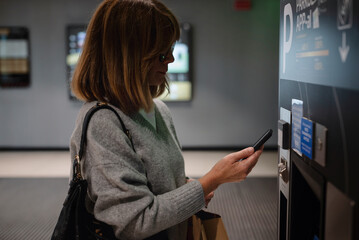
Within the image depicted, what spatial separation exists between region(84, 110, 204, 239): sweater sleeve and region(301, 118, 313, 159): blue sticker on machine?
393 mm

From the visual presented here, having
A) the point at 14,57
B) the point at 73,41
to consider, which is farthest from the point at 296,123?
the point at 14,57

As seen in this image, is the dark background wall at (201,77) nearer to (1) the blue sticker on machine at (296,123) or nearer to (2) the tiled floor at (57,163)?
(2) the tiled floor at (57,163)

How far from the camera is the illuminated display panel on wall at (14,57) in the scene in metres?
6.05

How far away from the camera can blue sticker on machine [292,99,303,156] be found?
129cm

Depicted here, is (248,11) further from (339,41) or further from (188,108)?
(339,41)

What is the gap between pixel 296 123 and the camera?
1329mm

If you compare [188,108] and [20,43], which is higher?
[20,43]

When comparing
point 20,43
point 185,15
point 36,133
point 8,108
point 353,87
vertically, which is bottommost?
point 36,133

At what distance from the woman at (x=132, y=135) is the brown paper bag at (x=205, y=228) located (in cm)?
7

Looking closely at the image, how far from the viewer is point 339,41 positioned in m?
0.97

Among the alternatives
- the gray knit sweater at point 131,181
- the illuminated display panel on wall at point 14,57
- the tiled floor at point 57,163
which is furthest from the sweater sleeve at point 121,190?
the illuminated display panel on wall at point 14,57

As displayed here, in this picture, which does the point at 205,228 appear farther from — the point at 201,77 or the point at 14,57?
the point at 14,57

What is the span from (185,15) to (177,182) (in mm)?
5045

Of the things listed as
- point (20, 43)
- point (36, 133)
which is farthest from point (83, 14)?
point (36, 133)
